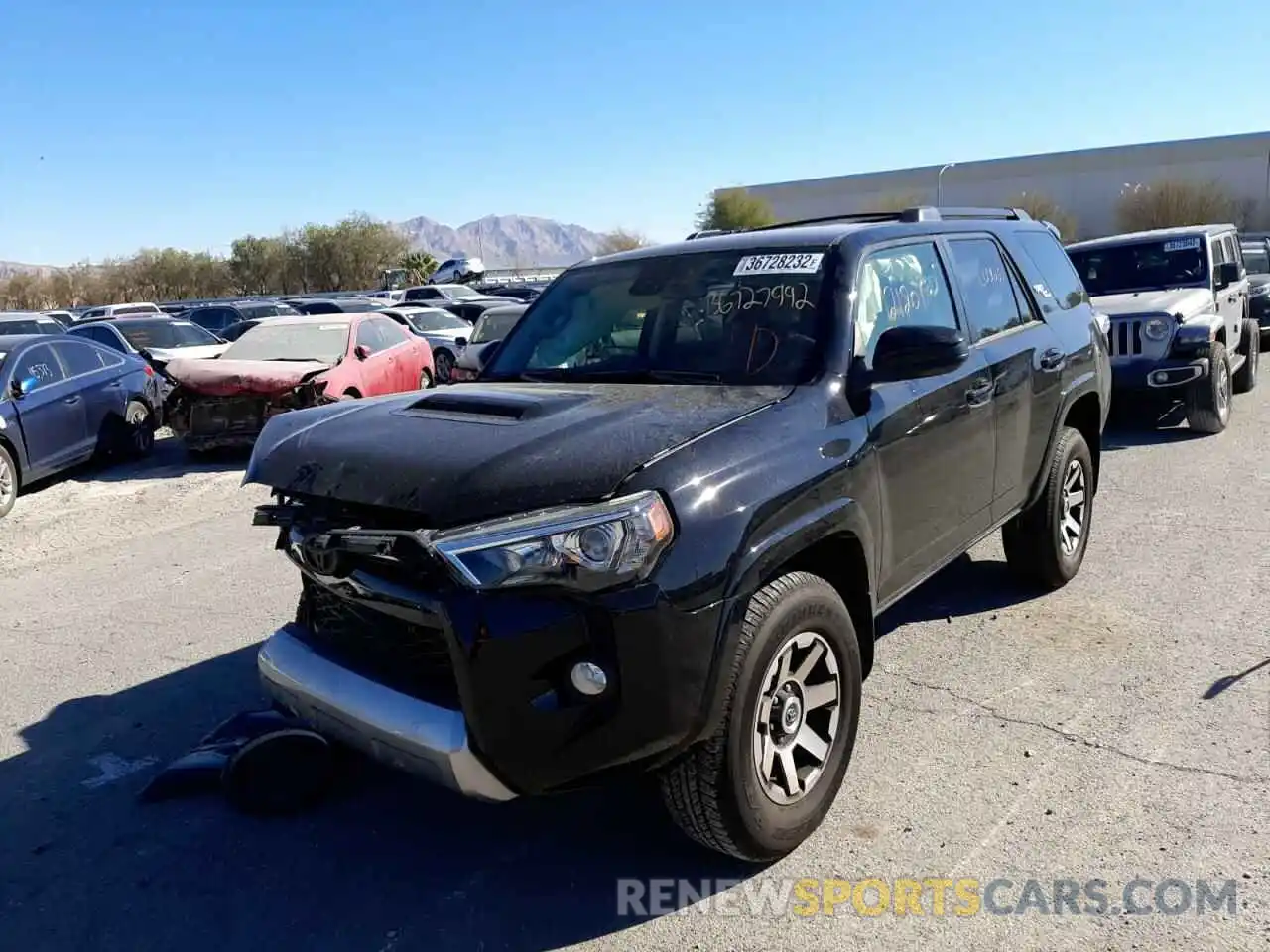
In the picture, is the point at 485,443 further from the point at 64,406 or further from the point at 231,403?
the point at 64,406

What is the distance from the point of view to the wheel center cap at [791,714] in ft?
10.2

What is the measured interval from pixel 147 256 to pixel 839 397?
79321 millimetres

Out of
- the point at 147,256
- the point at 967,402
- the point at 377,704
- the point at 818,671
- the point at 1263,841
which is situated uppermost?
the point at 147,256

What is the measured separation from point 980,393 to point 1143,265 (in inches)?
317

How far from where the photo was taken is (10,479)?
9141 millimetres

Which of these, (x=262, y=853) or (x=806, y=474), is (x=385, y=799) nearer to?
(x=262, y=853)

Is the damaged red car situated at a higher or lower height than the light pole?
lower

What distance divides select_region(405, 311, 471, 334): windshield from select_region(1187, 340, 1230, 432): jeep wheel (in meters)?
14.7

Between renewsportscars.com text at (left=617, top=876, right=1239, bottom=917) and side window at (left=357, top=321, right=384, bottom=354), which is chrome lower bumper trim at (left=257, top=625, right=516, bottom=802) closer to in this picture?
renewsportscars.com text at (left=617, top=876, right=1239, bottom=917)

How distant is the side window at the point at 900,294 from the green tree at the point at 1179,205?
60895 mm

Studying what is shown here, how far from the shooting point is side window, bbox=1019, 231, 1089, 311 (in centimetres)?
539

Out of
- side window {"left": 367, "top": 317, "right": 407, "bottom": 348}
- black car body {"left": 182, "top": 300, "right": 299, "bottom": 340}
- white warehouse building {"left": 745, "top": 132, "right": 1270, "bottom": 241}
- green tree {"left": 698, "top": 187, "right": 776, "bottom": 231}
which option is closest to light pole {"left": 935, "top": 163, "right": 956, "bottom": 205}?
white warehouse building {"left": 745, "top": 132, "right": 1270, "bottom": 241}

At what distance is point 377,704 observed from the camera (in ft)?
9.34

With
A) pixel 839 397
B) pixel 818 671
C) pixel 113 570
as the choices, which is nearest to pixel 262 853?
pixel 818 671
